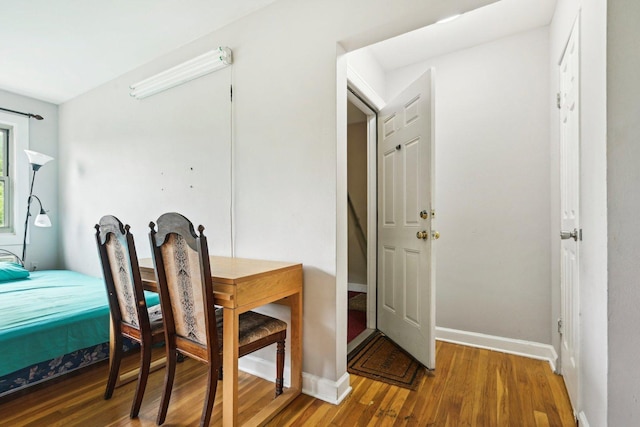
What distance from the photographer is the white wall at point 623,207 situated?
3.11ft

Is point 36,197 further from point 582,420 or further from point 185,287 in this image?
point 582,420

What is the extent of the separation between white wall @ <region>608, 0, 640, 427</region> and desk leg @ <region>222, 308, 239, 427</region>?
4.65 feet

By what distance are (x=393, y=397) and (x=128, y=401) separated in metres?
1.48

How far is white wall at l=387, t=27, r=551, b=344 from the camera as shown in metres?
2.22

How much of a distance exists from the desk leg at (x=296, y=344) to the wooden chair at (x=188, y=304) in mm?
196

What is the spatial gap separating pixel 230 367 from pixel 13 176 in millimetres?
3727

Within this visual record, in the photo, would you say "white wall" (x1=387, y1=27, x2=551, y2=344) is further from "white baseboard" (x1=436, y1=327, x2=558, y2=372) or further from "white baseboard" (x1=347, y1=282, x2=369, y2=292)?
"white baseboard" (x1=347, y1=282, x2=369, y2=292)

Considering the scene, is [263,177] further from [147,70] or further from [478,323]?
[478,323]

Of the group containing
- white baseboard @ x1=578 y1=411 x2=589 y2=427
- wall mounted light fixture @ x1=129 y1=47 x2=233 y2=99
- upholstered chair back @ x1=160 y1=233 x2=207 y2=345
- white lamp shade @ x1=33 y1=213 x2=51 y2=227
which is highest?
wall mounted light fixture @ x1=129 y1=47 x2=233 y2=99

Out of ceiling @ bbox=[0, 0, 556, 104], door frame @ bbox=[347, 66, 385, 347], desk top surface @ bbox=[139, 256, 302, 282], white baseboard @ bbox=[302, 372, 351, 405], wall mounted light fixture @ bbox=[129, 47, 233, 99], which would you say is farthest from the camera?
door frame @ bbox=[347, 66, 385, 347]

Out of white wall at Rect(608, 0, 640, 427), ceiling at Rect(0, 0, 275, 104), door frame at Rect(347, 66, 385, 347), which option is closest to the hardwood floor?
white wall at Rect(608, 0, 640, 427)

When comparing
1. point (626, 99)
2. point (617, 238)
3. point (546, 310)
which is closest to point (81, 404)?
point (617, 238)

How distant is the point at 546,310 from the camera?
7.18 feet

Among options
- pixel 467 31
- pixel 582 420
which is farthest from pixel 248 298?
pixel 467 31
